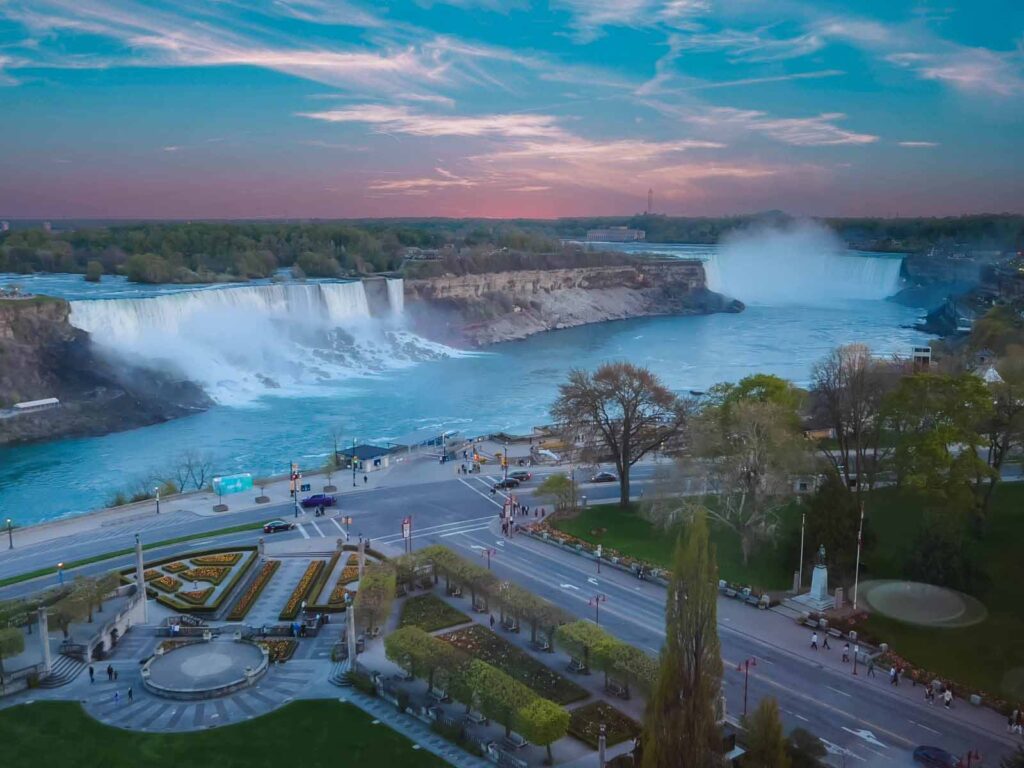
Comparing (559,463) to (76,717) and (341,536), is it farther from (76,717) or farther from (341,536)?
(76,717)

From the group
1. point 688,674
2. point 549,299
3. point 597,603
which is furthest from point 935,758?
point 549,299

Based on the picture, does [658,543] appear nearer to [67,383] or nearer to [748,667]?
[748,667]

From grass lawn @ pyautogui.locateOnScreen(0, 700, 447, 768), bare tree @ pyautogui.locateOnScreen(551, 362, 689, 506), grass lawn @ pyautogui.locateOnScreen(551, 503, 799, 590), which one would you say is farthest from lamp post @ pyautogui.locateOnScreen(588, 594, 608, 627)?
bare tree @ pyautogui.locateOnScreen(551, 362, 689, 506)

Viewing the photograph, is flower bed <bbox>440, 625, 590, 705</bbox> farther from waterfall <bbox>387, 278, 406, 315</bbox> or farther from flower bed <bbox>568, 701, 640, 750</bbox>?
waterfall <bbox>387, 278, 406, 315</bbox>

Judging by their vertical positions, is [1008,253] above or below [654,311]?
above

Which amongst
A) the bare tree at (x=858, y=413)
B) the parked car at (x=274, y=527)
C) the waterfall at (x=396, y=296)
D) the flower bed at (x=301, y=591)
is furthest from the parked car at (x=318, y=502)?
the waterfall at (x=396, y=296)

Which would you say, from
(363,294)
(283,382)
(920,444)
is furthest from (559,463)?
(363,294)
